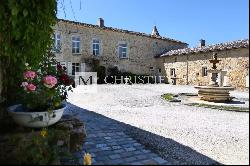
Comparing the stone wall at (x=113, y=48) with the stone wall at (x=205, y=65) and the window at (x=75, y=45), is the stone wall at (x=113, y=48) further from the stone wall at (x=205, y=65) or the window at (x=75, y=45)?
the stone wall at (x=205, y=65)

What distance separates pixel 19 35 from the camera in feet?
13.0

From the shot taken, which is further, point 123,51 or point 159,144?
point 123,51

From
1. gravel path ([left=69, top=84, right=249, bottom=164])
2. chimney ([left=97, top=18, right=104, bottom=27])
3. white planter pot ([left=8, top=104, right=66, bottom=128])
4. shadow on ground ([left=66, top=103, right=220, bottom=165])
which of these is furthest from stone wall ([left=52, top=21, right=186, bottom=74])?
white planter pot ([left=8, top=104, right=66, bottom=128])

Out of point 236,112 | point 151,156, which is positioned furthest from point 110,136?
point 236,112

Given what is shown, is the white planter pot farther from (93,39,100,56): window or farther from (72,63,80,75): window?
(93,39,100,56): window

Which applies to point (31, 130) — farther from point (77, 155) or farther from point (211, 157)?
point (211, 157)

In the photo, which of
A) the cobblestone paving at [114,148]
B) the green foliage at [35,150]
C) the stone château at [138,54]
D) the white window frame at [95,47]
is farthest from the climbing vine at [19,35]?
the white window frame at [95,47]

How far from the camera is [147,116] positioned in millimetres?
7434

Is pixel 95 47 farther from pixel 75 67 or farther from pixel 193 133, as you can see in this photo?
pixel 193 133

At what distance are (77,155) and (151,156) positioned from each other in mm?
1053

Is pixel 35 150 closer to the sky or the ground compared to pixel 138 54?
closer to the ground

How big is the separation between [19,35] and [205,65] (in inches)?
798

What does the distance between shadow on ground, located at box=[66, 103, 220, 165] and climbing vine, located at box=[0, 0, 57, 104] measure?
184cm

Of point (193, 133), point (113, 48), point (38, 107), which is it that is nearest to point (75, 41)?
point (113, 48)
